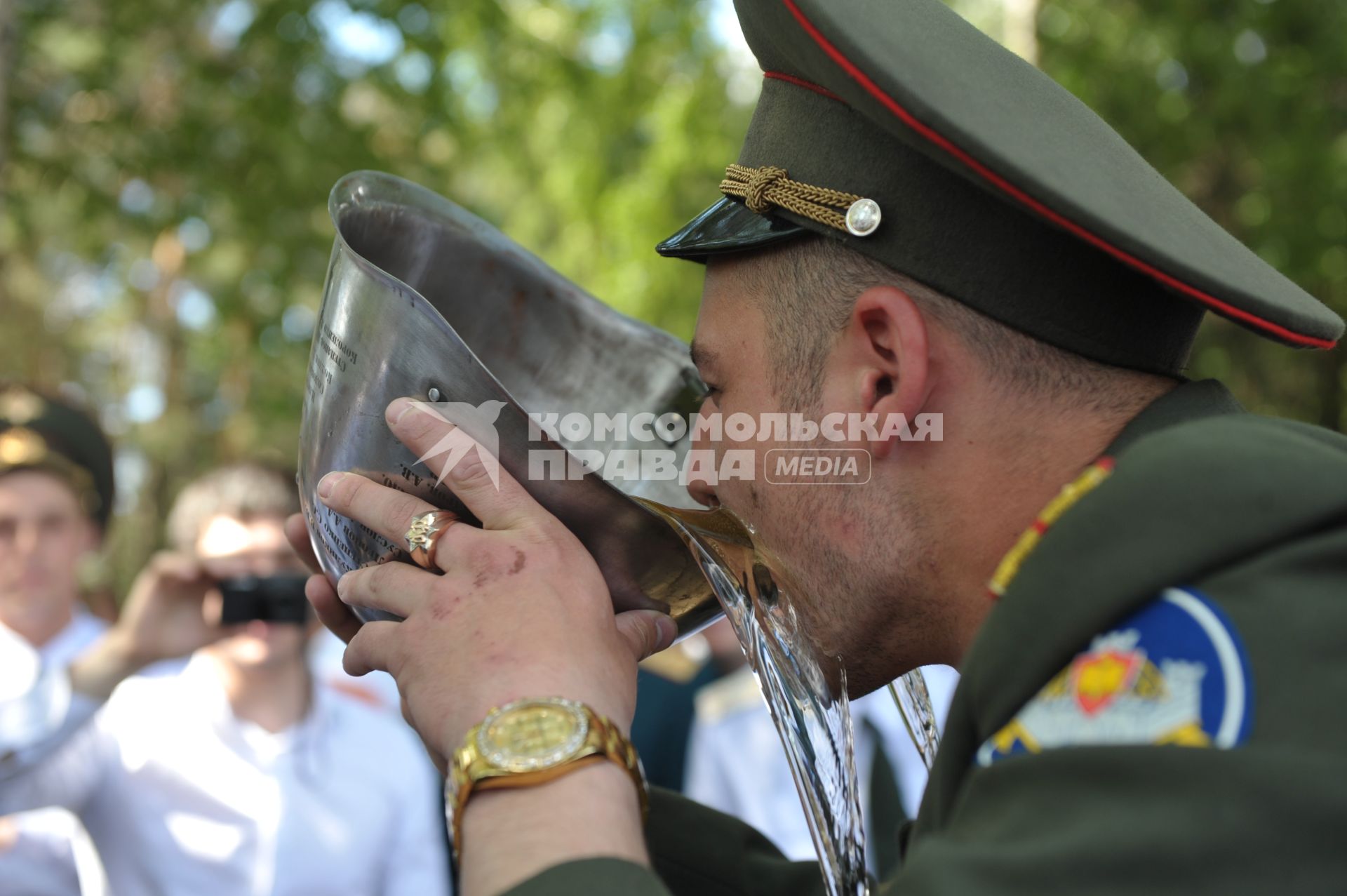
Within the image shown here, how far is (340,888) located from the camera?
380cm

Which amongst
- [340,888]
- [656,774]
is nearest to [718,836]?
[340,888]

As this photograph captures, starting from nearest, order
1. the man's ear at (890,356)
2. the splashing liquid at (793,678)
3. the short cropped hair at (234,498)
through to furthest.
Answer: the man's ear at (890,356)
the splashing liquid at (793,678)
the short cropped hair at (234,498)

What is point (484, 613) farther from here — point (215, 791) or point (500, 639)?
point (215, 791)

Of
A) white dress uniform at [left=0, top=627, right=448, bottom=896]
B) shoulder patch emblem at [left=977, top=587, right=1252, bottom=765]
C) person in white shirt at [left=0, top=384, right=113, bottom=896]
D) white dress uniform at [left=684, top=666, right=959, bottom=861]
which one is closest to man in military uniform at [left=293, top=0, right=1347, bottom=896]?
shoulder patch emblem at [left=977, top=587, right=1252, bottom=765]

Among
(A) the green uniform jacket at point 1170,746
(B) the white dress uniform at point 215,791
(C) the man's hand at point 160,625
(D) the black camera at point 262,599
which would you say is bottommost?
(B) the white dress uniform at point 215,791

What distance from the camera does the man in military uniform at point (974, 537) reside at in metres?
0.94

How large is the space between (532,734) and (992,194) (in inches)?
28.3

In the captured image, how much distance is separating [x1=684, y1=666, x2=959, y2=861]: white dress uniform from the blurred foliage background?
2.27 m

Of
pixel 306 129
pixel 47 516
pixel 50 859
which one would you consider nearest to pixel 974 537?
pixel 50 859

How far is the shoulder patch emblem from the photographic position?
3.11ft

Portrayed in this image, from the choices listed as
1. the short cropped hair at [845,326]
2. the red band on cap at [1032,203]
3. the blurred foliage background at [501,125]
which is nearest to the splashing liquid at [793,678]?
the short cropped hair at [845,326]

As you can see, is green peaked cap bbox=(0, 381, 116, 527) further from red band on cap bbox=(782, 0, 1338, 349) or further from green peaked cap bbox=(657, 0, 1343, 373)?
red band on cap bbox=(782, 0, 1338, 349)

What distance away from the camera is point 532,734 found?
116cm

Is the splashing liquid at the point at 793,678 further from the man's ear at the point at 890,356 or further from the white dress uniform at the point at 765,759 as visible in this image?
the white dress uniform at the point at 765,759
